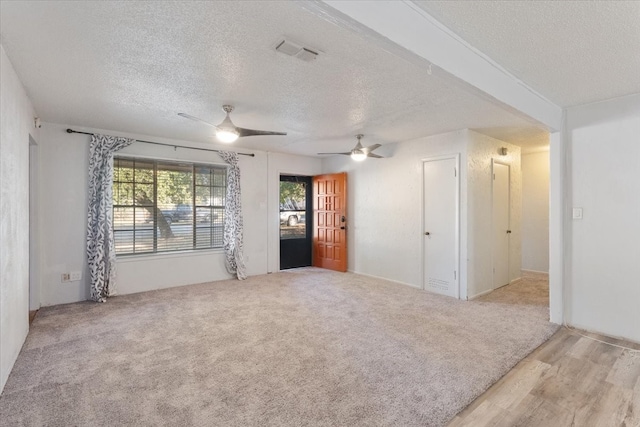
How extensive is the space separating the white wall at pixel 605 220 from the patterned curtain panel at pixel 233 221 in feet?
15.7

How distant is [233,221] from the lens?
223 inches

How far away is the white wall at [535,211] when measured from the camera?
6.24 metres

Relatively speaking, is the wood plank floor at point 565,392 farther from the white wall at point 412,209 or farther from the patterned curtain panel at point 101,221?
the patterned curtain panel at point 101,221

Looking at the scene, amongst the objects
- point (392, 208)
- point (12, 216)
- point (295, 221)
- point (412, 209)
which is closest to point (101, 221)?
point (12, 216)

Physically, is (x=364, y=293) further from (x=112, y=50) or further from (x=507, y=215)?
(x=112, y=50)

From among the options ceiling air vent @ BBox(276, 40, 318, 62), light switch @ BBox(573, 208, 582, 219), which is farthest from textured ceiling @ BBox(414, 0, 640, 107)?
light switch @ BBox(573, 208, 582, 219)

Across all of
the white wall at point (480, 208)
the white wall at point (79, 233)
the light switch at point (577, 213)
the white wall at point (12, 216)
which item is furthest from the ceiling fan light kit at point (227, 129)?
the light switch at point (577, 213)

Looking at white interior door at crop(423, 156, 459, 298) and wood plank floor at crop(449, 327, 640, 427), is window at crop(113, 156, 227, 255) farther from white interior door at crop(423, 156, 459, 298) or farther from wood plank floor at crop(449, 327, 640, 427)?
wood plank floor at crop(449, 327, 640, 427)

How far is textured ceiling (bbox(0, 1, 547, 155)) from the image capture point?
1964 mm

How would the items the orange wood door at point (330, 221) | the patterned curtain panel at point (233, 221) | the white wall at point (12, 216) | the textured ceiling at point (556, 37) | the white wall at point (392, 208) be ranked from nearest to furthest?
the textured ceiling at point (556, 37), the white wall at point (12, 216), the white wall at point (392, 208), the patterned curtain panel at point (233, 221), the orange wood door at point (330, 221)

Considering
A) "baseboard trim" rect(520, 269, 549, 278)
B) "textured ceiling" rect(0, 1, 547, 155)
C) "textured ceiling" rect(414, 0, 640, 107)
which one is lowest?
"baseboard trim" rect(520, 269, 549, 278)

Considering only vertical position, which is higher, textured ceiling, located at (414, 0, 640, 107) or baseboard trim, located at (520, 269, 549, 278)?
textured ceiling, located at (414, 0, 640, 107)

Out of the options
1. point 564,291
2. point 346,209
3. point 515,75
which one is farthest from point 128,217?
point 564,291

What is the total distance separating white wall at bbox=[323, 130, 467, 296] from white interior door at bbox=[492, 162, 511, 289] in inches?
35.3
